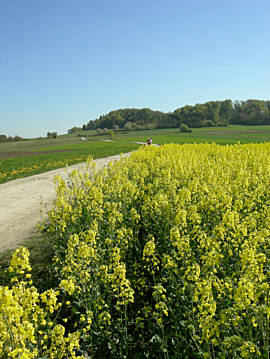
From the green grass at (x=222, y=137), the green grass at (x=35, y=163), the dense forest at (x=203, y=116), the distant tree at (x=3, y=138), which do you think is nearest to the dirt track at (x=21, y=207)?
the green grass at (x=35, y=163)

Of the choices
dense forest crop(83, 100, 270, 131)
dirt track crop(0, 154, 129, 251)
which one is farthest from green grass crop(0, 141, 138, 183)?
dense forest crop(83, 100, 270, 131)

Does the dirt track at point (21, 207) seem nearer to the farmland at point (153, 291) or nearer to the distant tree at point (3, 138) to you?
the farmland at point (153, 291)

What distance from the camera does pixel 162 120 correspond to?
389 feet

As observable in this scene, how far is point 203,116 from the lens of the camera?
105125mm

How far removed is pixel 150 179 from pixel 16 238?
4854 mm

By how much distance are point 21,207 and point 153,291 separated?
8.59m

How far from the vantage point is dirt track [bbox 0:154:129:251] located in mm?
8289

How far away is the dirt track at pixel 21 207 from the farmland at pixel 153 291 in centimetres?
246

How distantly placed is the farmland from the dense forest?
9326 centimetres

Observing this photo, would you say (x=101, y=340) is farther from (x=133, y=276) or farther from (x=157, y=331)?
(x=133, y=276)

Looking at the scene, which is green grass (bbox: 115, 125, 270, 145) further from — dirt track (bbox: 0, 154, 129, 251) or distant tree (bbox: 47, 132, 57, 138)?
distant tree (bbox: 47, 132, 57, 138)

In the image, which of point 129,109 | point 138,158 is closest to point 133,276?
point 138,158

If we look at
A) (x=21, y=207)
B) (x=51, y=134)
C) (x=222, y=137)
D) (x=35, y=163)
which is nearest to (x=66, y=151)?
(x=35, y=163)

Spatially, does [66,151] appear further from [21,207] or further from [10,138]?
[10,138]
